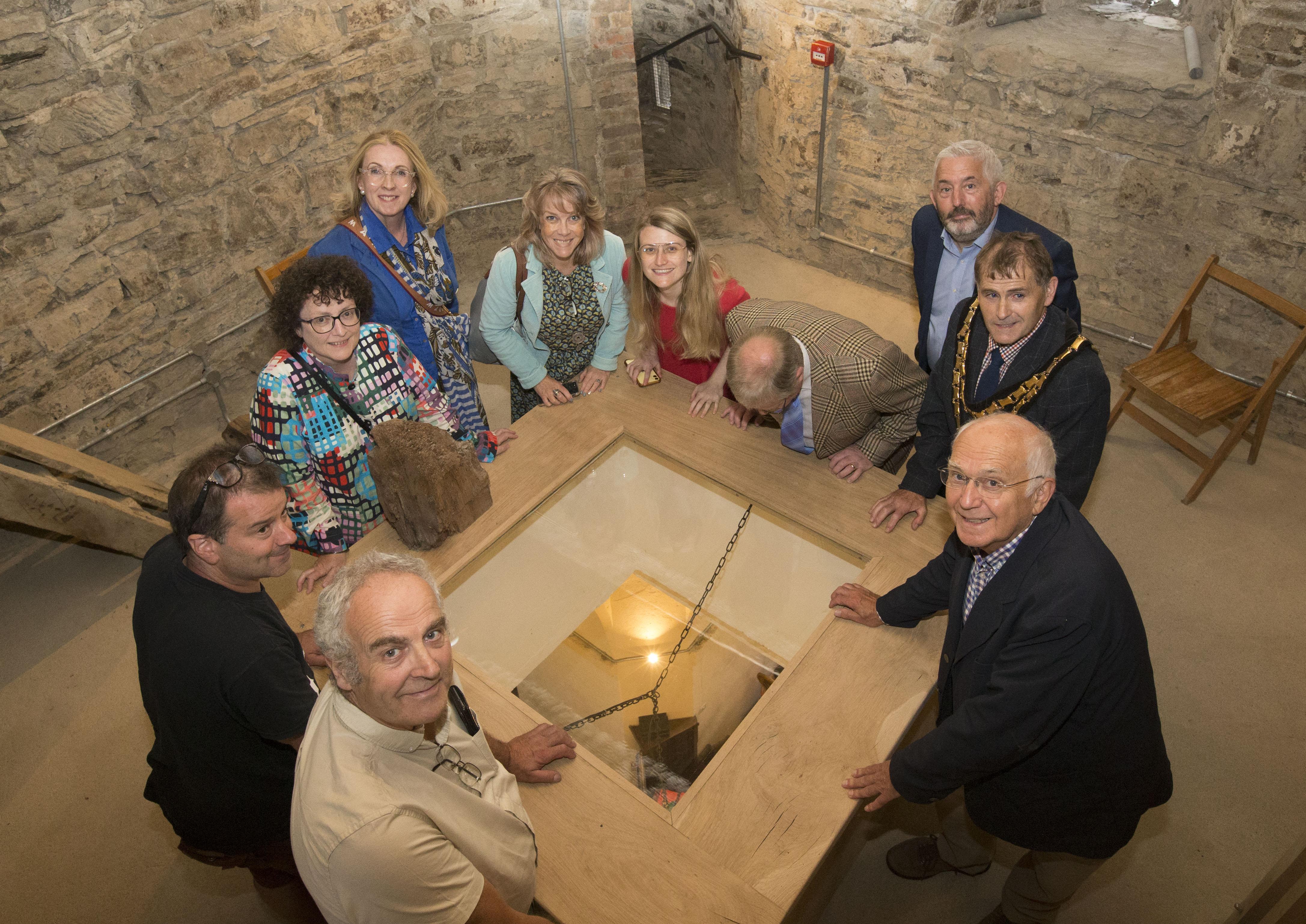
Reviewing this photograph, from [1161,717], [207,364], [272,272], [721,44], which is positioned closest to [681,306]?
[272,272]

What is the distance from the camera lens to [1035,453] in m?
1.98

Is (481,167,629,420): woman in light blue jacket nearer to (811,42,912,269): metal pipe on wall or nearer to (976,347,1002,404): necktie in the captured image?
(976,347,1002,404): necktie

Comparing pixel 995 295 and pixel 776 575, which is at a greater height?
pixel 995 295

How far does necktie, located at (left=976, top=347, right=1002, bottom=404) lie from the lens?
2.68 meters

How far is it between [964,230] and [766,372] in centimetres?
112

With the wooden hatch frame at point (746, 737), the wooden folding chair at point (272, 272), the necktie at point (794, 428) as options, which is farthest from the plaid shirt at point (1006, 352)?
the wooden folding chair at point (272, 272)

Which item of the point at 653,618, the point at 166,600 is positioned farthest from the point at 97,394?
the point at 653,618

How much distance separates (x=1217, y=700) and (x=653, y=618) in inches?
94.4

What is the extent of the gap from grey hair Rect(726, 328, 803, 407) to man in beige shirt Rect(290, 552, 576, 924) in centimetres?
126

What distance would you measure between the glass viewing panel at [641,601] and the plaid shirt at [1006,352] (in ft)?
2.36

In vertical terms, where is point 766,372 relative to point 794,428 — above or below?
above

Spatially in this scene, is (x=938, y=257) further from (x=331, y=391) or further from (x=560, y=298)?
(x=331, y=391)

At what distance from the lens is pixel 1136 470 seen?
14.8ft

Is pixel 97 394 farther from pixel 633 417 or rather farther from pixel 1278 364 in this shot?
pixel 1278 364
